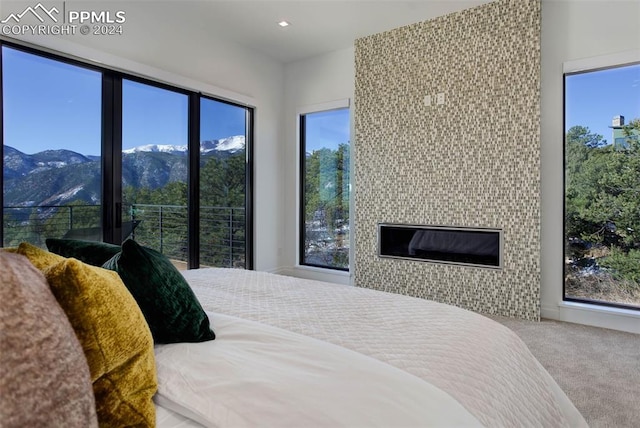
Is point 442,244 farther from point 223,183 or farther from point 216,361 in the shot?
point 216,361

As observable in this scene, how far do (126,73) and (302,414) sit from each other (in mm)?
3433

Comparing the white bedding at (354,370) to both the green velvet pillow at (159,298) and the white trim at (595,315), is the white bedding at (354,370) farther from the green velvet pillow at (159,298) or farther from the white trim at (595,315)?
the white trim at (595,315)

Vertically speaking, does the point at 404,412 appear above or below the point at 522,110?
below

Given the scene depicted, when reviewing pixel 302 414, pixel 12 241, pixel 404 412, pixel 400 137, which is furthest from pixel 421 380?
pixel 400 137

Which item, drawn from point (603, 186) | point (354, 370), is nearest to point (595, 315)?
point (603, 186)

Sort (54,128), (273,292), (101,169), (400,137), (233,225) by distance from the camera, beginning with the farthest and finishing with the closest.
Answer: (233,225) → (400,137) → (101,169) → (54,128) → (273,292)

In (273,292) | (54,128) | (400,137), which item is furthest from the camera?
(400,137)

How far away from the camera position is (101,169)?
3.14m

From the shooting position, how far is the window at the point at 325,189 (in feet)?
15.1

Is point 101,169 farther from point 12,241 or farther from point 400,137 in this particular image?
point 400,137

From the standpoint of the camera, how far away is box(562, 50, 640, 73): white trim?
298cm

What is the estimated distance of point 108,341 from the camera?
0.74 meters

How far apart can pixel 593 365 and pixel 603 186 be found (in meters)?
1.60

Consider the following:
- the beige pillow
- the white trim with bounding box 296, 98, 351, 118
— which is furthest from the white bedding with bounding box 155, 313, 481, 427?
the white trim with bounding box 296, 98, 351, 118
